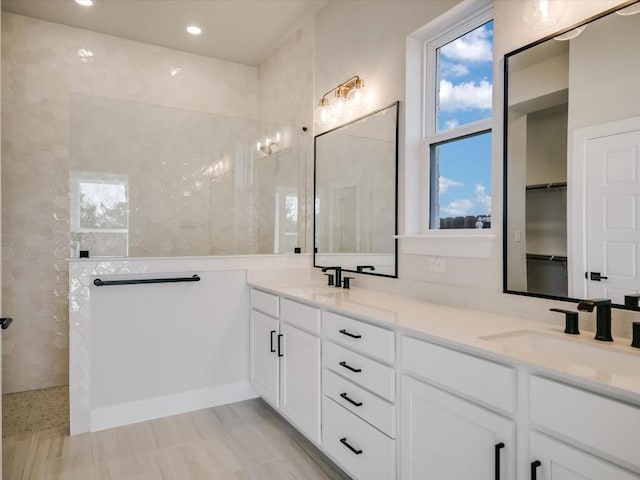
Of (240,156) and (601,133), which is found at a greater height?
(240,156)

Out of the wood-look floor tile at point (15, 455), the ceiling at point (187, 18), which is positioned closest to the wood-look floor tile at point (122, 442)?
the wood-look floor tile at point (15, 455)

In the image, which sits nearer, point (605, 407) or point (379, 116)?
point (605, 407)

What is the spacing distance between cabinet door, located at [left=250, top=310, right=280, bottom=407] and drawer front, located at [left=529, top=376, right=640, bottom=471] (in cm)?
168

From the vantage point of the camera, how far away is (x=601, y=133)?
1.49 m

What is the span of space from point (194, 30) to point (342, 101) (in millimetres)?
1507

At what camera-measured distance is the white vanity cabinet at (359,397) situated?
65.7 inches

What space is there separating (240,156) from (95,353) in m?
1.73

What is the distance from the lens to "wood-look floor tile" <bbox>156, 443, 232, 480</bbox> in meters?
2.08

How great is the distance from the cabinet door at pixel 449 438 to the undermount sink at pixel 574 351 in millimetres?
239

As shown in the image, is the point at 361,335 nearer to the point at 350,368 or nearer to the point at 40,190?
the point at 350,368

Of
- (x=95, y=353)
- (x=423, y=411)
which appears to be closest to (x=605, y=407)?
(x=423, y=411)

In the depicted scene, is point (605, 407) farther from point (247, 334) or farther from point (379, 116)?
point (247, 334)

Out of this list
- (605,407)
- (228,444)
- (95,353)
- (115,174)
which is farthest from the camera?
(115,174)

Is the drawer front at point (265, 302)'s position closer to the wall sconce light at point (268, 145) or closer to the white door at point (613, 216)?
the wall sconce light at point (268, 145)
